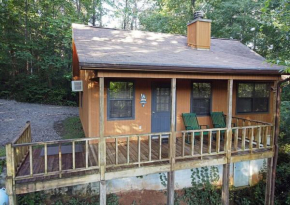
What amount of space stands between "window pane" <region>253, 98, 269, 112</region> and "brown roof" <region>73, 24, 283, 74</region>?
186 cm

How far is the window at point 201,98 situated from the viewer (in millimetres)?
7328

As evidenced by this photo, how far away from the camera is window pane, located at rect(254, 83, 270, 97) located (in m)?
7.96

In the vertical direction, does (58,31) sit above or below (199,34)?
above

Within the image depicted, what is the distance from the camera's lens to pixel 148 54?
566 centimetres

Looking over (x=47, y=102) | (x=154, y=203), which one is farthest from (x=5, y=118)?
(x=154, y=203)

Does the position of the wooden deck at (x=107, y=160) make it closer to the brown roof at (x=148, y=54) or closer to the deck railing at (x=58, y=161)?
the deck railing at (x=58, y=161)

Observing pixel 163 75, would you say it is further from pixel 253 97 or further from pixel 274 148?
pixel 253 97

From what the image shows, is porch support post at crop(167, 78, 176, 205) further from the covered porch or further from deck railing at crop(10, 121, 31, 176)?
deck railing at crop(10, 121, 31, 176)

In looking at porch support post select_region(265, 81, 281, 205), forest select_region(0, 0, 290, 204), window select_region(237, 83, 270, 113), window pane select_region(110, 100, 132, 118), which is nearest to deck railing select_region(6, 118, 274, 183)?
porch support post select_region(265, 81, 281, 205)

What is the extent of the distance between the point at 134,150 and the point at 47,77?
1583 centimetres

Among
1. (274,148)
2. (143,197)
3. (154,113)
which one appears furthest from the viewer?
(154,113)

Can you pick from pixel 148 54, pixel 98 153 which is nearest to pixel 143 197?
pixel 98 153

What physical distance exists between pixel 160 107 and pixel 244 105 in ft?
11.3

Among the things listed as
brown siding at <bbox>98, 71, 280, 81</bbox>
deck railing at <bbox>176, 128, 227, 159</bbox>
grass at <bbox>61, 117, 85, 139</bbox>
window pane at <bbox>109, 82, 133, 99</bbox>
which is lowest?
grass at <bbox>61, 117, 85, 139</bbox>
